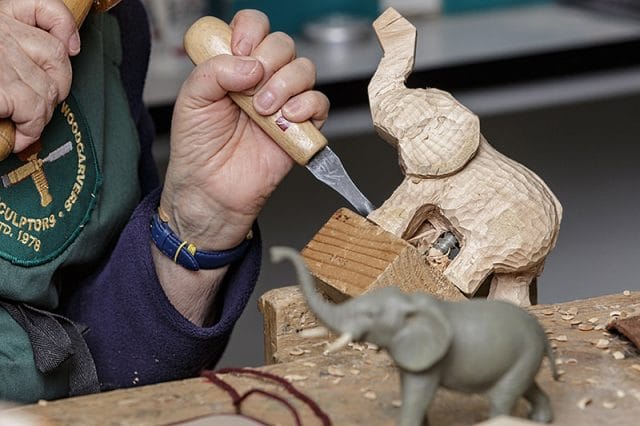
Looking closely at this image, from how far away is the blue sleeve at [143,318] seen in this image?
3.52 feet

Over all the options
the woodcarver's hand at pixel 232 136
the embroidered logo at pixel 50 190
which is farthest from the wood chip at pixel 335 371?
the embroidered logo at pixel 50 190

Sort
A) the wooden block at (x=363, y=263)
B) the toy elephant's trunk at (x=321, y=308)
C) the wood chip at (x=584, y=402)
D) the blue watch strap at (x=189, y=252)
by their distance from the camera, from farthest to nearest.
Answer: the blue watch strap at (x=189, y=252) → the wooden block at (x=363, y=263) → the wood chip at (x=584, y=402) → the toy elephant's trunk at (x=321, y=308)

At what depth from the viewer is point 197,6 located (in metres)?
2.11

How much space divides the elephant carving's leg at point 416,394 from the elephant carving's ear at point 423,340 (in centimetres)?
1

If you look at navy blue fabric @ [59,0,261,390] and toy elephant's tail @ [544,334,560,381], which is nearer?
toy elephant's tail @ [544,334,560,381]

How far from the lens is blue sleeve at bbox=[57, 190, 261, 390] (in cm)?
107

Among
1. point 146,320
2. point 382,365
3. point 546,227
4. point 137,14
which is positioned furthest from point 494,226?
point 137,14

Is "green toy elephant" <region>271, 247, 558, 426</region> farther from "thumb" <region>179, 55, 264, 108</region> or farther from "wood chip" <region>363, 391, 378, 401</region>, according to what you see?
"thumb" <region>179, 55, 264, 108</region>

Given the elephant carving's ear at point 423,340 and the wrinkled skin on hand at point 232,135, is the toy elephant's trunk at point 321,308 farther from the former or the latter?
the wrinkled skin on hand at point 232,135

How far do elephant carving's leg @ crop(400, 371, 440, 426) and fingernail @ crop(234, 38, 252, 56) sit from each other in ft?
1.39

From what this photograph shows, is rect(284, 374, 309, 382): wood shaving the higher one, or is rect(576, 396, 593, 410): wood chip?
rect(284, 374, 309, 382): wood shaving

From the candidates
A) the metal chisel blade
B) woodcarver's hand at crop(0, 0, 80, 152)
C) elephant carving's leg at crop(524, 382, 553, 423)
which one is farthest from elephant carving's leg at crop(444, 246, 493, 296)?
woodcarver's hand at crop(0, 0, 80, 152)

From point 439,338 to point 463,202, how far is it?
1.04 feet

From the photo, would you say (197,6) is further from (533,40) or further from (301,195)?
(533,40)
